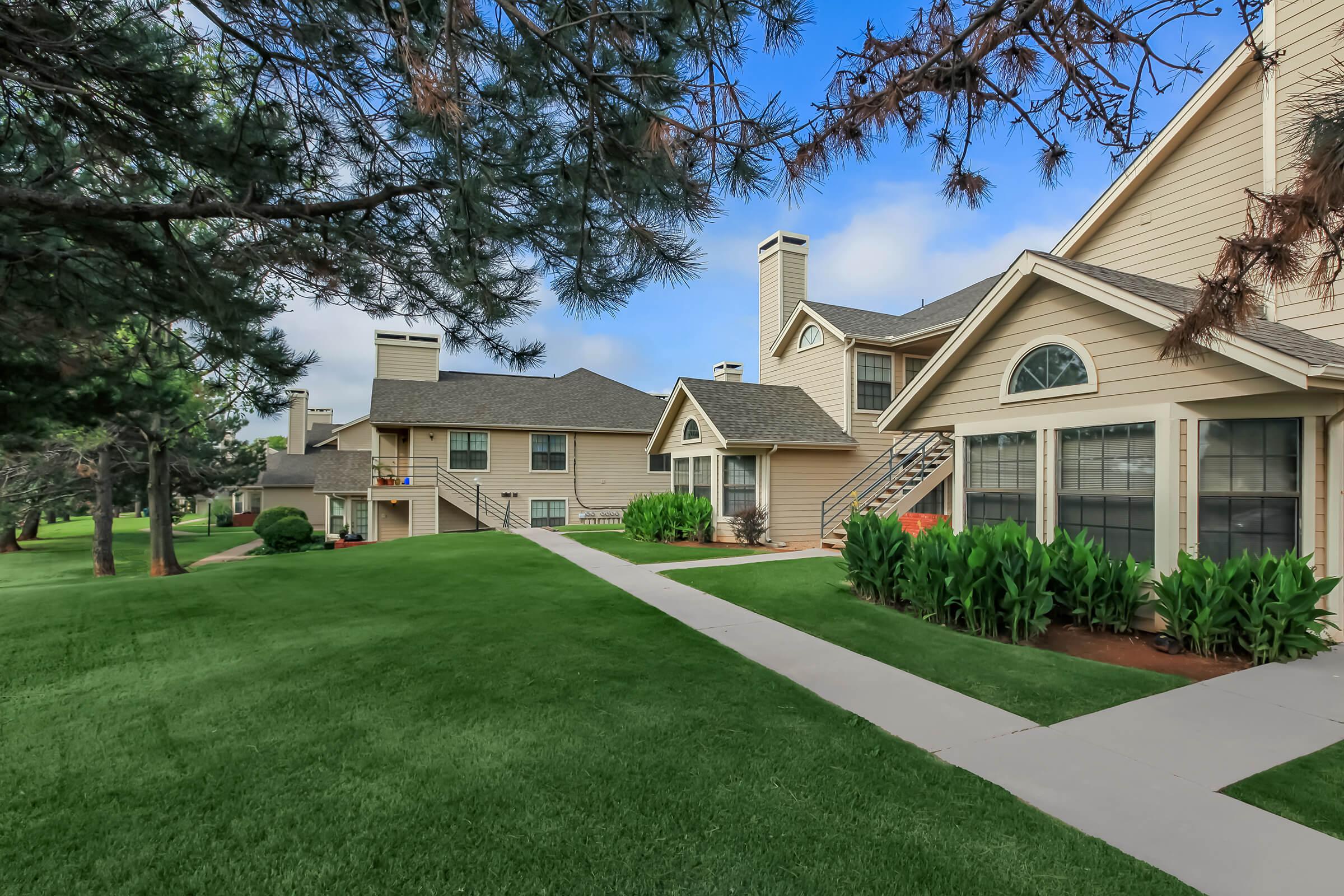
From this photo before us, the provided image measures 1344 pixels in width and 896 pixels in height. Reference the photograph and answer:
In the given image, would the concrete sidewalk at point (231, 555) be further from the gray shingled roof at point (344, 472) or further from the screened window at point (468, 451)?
the screened window at point (468, 451)

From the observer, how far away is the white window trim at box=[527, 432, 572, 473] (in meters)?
25.1

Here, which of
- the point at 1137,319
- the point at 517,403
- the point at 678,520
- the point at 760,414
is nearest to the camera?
the point at 1137,319

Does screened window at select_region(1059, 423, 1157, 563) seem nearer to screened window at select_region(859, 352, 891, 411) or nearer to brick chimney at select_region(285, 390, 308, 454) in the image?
screened window at select_region(859, 352, 891, 411)

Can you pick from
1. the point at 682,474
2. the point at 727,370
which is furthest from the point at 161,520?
the point at 727,370

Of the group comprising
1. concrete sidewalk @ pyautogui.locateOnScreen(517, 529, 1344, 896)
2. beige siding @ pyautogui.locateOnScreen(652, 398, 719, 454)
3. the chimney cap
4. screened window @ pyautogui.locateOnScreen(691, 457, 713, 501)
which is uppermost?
the chimney cap

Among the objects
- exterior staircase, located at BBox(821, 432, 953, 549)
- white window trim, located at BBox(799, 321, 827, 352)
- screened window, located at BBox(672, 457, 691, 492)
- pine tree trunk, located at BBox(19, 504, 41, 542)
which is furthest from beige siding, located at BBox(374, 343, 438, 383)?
exterior staircase, located at BBox(821, 432, 953, 549)

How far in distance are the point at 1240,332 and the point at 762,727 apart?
6186 mm

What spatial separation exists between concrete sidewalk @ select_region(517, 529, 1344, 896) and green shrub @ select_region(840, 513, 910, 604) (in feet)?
7.00

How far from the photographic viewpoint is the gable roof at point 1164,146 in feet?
29.2

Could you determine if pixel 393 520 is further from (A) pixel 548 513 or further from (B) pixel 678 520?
(B) pixel 678 520

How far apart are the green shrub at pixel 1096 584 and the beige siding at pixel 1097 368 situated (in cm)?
189

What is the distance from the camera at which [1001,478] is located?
9477 mm

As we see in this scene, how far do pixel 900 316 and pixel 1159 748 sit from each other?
1785 cm

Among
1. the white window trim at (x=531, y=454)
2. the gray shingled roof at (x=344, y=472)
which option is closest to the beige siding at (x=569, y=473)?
the white window trim at (x=531, y=454)
